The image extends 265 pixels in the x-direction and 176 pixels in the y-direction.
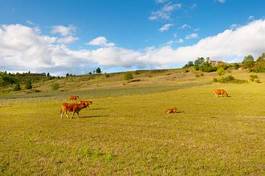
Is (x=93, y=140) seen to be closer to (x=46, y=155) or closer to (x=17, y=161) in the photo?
(x=46, y=155)

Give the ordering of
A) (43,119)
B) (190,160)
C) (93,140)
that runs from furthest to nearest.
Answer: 1. (43,119)
2. (93,140)
3. (190,160)

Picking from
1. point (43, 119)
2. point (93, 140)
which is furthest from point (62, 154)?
point (43, 119)

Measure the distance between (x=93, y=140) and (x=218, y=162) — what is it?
6902 mm

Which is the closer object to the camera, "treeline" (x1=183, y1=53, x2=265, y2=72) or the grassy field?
the grassy field

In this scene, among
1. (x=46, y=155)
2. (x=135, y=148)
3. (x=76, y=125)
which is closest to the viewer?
(x=46, y=155)

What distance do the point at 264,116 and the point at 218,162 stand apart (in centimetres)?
1488

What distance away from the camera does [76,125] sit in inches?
898

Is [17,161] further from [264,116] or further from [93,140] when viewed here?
[264,116]

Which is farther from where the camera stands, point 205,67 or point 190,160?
point 205,67

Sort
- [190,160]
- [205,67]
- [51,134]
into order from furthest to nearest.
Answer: [205,67], [51,134], [190,160]

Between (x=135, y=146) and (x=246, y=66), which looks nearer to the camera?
(x=135, y=146)

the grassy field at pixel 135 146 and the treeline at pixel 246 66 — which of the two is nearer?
the grassy field at pixel 135 146

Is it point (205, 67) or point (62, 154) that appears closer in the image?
point (62, 154)

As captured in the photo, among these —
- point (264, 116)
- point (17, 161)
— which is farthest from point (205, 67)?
point (17, 161)
